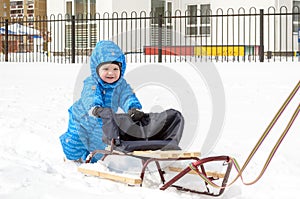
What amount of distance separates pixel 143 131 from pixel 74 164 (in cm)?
72

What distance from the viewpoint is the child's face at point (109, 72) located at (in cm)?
483

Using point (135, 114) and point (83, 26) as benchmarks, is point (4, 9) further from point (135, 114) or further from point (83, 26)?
point (135, 114)

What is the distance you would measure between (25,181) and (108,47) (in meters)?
1.54

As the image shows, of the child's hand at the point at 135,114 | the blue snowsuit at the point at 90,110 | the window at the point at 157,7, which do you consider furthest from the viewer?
the window at the point at 157,7

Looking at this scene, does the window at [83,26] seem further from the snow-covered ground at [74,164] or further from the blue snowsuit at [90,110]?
the blue snowsuit at [90,110]

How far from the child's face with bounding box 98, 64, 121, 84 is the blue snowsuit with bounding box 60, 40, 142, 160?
0.14ft

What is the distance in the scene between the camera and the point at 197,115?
7719 mm

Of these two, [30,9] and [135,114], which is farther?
[30,9]

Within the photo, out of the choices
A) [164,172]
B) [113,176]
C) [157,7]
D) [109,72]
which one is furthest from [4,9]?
[113,176]

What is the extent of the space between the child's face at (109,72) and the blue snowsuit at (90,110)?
4 centimetres

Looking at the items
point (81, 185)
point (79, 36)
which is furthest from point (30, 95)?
point (79, 36)

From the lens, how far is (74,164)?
4883mm

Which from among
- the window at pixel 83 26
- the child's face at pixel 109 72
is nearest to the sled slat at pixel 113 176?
the child's face at pixel 109 72

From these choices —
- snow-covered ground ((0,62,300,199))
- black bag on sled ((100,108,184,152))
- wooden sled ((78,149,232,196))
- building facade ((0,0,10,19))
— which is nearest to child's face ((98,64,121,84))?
black bag on sled ((100,108,184,152))
